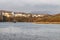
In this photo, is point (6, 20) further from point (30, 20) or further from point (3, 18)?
point (30, 20)

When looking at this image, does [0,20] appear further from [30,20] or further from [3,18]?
[30,20]

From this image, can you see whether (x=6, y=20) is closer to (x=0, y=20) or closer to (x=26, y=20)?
(x=0, y=20)

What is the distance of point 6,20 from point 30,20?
2046 centimetres

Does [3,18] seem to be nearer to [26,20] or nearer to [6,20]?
[6,20]

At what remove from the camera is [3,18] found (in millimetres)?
140250

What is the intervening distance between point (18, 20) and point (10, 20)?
8051 mm

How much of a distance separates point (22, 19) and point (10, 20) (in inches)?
503

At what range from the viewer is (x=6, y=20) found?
464ft

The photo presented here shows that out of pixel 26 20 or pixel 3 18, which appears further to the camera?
pixel 26 20

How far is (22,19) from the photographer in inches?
6127

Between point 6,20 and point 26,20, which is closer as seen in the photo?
point 6,20

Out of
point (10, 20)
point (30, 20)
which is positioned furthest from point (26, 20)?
point (10, 20)

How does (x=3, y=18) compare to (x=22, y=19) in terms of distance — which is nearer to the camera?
(x=3, y=18)

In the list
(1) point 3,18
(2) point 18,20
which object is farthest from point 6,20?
(2) point 18,20
